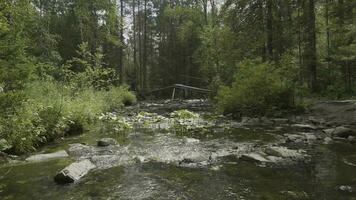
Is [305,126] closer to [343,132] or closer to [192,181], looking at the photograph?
[343,132]

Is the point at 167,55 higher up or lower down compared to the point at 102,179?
higher up

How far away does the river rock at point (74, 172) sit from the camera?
20.1 ft

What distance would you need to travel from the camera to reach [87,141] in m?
10.1

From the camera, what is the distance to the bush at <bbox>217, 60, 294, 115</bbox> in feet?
46.2

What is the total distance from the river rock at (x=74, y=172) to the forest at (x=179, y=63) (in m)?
1.24

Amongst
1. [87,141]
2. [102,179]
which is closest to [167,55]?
[87,141]

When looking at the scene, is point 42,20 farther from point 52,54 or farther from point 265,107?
point 265,107

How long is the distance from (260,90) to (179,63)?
30101mm

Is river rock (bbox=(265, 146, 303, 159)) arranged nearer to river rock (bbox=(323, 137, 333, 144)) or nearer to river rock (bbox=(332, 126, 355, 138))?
river rock (bbox=(323, 137, 333, 144))

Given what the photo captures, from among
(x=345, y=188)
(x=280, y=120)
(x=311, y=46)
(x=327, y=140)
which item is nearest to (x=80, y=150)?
(x=345, y=188)

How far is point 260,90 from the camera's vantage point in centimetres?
1426

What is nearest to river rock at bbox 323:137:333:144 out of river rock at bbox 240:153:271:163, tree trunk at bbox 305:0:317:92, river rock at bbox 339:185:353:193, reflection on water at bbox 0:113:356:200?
reflection on water at bbox 0:113:356:200

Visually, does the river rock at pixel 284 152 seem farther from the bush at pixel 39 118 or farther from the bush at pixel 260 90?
the bush at pixel 260 90

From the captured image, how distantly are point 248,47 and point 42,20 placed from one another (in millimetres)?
17155
